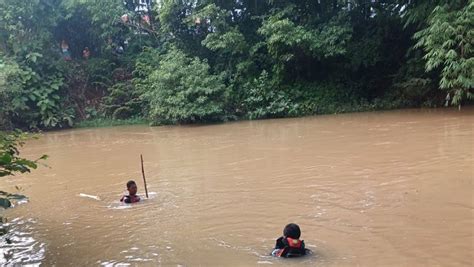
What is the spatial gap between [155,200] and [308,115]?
13636mm

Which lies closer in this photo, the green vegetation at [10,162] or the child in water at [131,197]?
the green vegetation at [10,162]

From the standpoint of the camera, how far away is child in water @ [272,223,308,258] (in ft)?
16.9

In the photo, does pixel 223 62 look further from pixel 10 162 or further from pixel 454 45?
pixel 10 162

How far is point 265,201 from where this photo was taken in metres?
7.84

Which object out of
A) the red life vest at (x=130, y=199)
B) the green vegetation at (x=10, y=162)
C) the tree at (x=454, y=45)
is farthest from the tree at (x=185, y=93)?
the green vegetation at (x=10, y=162)

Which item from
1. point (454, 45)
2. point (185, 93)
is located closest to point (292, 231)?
point (454, 45)

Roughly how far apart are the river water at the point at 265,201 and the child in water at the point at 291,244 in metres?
0.09

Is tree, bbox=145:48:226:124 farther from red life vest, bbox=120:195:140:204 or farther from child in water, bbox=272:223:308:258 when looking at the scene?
A: child in water, bbox=272:223:308:258

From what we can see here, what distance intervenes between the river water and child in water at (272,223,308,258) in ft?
0.31

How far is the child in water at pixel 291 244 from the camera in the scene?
16.9ft

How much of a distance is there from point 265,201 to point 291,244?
2.63m

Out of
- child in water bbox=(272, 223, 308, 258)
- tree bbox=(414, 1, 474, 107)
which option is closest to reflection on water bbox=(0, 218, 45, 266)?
child in water bbox=(272, 223, 308, 258)

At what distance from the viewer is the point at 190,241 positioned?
245 inches

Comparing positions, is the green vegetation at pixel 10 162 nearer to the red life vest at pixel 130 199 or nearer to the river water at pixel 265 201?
the river water at pixel 265 201
